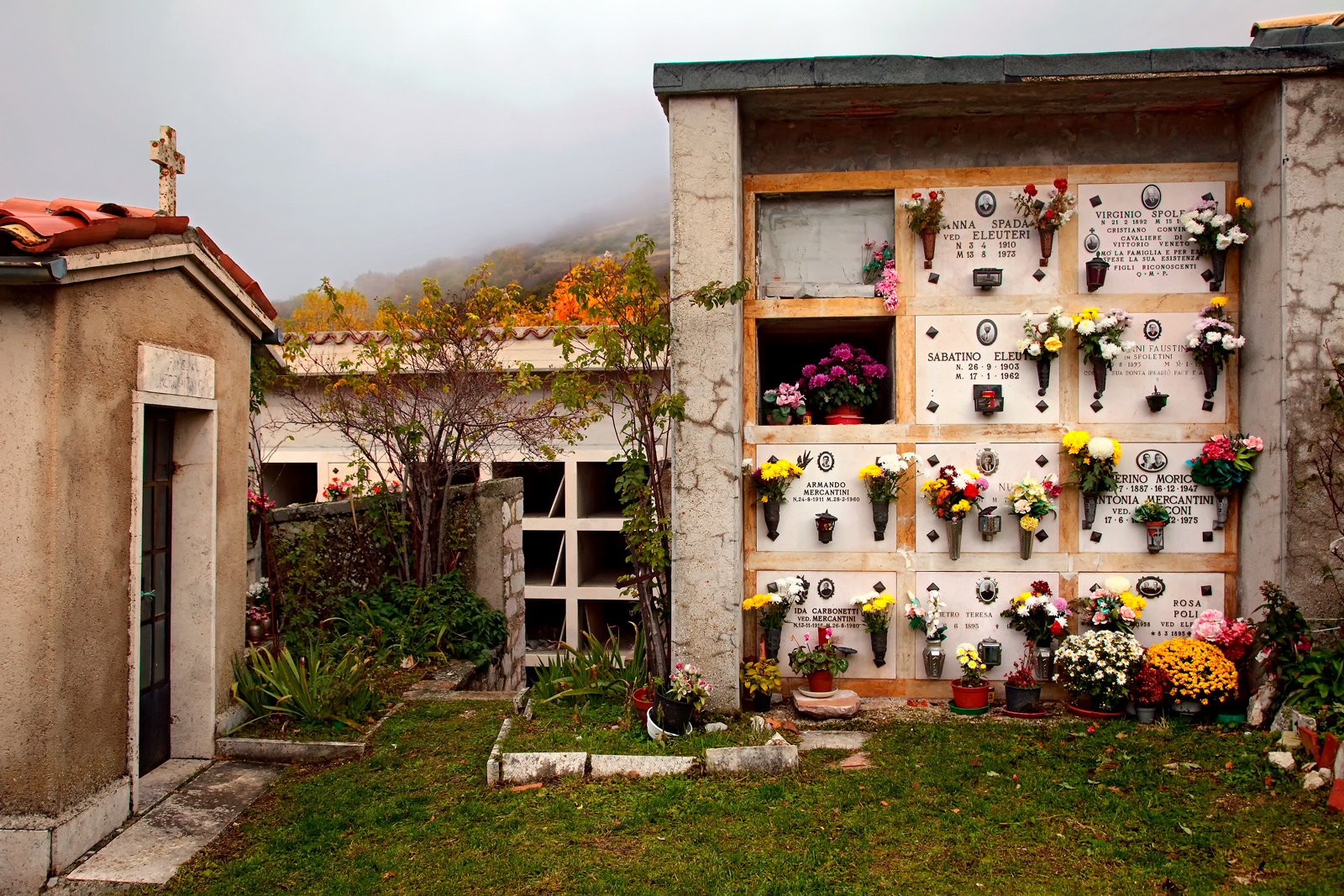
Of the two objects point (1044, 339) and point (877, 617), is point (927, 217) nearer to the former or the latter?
point (1044, 339)

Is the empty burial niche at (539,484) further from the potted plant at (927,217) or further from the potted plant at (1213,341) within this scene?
the potted plant at (1213,341)

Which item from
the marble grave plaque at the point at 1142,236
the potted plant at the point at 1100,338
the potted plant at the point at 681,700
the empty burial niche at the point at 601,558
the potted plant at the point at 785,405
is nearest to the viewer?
the potted plant at the point at 681,700

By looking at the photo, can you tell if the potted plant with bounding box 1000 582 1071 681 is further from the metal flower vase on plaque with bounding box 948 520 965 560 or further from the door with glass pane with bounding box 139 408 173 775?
the door with glass pane with bounding box 139 408 173 775

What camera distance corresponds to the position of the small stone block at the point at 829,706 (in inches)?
208

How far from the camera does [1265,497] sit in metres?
5.22

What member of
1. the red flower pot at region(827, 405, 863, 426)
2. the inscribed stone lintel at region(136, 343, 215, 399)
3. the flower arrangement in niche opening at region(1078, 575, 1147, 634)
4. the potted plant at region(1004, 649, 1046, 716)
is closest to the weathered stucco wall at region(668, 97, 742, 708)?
the red flower pot at region(827, 405, 863, 426)

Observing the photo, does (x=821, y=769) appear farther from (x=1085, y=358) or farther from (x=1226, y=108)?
(x=1226, y=108)

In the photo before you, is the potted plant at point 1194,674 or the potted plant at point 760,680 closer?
the potted plant at point 1194,674

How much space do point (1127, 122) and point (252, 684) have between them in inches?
274

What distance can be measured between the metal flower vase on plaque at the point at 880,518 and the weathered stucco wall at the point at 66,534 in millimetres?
4365

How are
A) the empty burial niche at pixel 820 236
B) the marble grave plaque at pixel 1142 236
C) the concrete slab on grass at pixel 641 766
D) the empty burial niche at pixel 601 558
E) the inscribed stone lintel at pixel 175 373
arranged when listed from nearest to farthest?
the inscribed stone lintel at pixel 175 373 < the concrete slab on grass at pixel 641 766 < the marble grave plaque at pixel 1142 236 < the empty burial niche at pixel 820 236 < the empty burial niche at pixel 601 558

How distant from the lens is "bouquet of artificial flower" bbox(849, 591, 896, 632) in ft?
18.0

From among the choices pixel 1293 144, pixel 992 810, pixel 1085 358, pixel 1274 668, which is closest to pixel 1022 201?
pixel 1085 358

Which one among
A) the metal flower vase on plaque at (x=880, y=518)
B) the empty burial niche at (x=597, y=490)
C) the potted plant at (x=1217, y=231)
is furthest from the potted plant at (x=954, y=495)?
the empty burial niche at (x=597, y=490)
